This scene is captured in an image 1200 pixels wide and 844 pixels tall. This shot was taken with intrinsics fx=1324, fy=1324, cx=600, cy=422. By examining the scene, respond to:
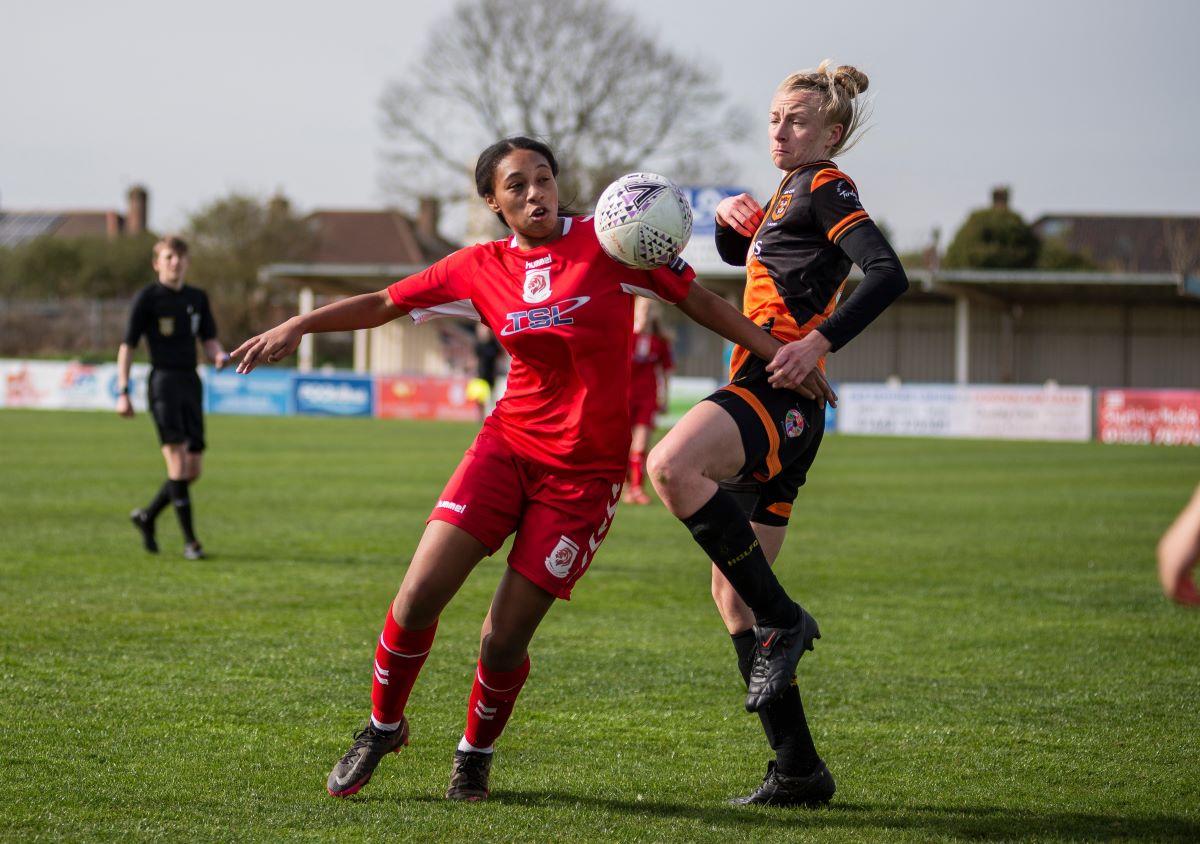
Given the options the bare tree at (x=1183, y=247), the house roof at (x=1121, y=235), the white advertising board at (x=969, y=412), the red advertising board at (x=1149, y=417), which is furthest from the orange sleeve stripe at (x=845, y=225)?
the house roof at (x=1121, y=235)

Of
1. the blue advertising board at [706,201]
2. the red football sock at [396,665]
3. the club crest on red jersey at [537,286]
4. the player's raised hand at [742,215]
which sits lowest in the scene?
the red football sock at [396,665]

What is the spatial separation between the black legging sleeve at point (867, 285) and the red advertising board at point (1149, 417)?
29005 millimetres

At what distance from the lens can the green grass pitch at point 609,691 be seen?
424 cm

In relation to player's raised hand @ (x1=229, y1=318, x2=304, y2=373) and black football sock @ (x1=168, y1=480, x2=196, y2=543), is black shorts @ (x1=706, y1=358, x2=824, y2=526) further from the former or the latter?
black football sock @ (x1=168, y1=480, x2=196, y2=543)

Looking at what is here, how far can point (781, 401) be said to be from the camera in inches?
173

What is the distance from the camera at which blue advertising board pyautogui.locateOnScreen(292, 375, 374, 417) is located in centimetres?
3931

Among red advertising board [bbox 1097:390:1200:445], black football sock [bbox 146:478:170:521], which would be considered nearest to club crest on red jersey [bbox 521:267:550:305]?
black football sock [bbox 146:478:170:521]

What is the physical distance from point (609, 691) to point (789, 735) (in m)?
1.71

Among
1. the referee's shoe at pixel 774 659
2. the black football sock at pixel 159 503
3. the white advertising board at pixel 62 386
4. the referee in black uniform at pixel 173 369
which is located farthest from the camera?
the white advertising board at pixel 62 386

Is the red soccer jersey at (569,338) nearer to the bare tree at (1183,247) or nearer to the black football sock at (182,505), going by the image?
the black football sock at (182,505)

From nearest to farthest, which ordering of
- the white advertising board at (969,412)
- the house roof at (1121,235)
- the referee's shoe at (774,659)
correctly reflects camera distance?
the referee's shoe at (774,659) → the white advertising board at (969,412) → the house roof at (1121,235)

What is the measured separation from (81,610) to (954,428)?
2811cm

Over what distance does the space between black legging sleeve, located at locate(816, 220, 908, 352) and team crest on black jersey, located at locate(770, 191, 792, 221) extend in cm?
36

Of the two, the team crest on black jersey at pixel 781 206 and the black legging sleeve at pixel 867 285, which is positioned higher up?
the team crest on black jersey at pixel 781 206
